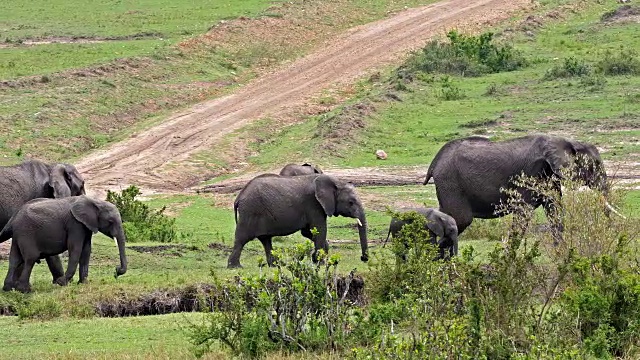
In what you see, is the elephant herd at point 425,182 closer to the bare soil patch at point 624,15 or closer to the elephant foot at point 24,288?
the elephant foot at point 24,288

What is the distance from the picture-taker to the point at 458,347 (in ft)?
42.5

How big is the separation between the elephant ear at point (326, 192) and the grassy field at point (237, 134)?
0.99 metres

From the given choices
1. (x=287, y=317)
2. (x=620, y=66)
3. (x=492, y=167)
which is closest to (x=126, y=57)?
(x=620, y=66)

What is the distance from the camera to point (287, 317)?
1468cm

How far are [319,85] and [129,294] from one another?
23004 mm

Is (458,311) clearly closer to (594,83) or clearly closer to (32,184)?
(32,184)


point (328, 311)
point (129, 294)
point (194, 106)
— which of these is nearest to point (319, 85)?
point (194, 106)

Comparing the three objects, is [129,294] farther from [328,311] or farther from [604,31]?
[604,31]

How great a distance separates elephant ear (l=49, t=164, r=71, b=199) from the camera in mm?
21484

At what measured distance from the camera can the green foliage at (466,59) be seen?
1602 inches

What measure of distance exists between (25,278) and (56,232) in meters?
0.85

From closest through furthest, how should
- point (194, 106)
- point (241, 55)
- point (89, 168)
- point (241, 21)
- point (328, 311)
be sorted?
point (328, 311), point (89, 168), point (194, 106), point (241, 55), point (241, 21)

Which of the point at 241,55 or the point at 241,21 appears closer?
the point at 241,55

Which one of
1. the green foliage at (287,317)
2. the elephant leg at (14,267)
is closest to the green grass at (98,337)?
the green foliage at (287,317)
